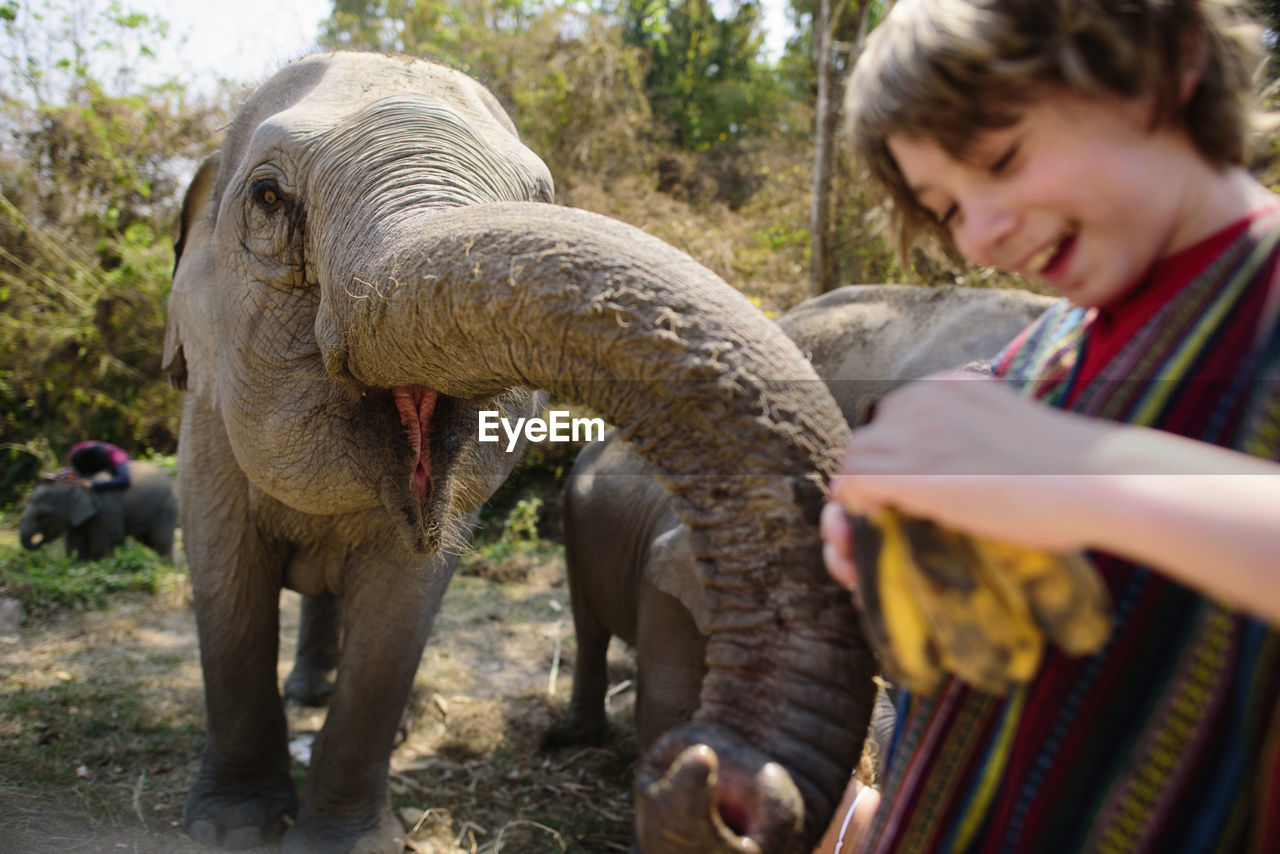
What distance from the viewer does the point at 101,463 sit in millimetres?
8594

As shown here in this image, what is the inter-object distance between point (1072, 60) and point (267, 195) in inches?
92.4

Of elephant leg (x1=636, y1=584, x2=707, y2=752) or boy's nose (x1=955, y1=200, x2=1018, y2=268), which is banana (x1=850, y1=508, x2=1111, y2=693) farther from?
elephant leg (x1=636, y1=584, x2=707, y2=752)

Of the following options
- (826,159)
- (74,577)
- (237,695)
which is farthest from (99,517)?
(826,159)

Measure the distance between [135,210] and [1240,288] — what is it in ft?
43.1

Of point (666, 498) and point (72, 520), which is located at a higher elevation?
point (666, 498)

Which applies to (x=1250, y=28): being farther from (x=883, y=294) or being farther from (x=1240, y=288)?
(x=883, y=294)

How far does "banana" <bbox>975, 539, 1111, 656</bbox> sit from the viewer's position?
906 mm

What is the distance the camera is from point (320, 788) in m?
3.42

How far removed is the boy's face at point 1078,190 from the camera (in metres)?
1.03

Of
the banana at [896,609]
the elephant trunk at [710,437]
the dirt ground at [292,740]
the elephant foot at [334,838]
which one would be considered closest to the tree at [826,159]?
the dirt ground at [292,740]

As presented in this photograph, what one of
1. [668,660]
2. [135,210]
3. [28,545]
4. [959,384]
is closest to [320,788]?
[668,660]

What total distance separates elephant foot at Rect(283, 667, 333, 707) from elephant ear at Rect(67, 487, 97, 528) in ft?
12.3

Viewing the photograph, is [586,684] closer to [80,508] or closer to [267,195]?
[267,195]

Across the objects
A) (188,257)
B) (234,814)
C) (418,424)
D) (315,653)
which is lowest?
(315,653)
